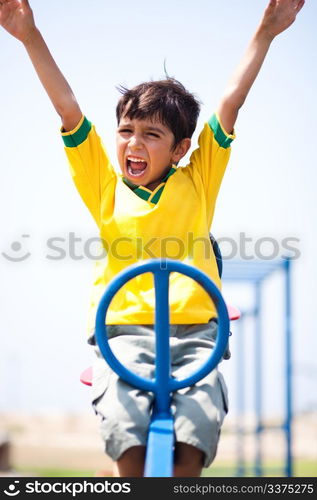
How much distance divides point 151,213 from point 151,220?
22 mm

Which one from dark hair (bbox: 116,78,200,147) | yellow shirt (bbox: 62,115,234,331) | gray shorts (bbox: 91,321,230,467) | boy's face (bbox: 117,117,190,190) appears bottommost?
gray shorts (bbox: 91,321,230,467)

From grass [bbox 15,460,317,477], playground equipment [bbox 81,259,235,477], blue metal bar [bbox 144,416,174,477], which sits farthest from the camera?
grass [bbox 15,460,317,477]

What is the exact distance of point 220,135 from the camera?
2400 millimetres

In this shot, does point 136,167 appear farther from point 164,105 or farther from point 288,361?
point 288,361

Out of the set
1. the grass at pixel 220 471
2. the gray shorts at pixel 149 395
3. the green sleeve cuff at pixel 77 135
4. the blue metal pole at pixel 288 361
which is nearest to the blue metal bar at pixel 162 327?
the gray shorts at pixel 149 395

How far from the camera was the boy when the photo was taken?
1.94 meters

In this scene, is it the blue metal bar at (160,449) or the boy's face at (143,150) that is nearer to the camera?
the blue metal bar at (160,449)

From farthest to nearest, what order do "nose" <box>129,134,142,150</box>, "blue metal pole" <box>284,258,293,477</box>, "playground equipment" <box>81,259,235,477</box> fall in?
"blue metal pole" <box>284,258,293,477</box> → "nose" <box>129,134,142,150</box> → "playground equipment" <box>81,259,235,477</box>

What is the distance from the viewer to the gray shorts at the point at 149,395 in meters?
1.90

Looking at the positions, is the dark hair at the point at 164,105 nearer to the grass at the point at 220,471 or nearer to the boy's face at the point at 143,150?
the boy's face at the point at 143,150

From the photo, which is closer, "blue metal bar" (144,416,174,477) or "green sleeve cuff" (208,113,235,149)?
"blue metal bar" (144,416,174,477)
